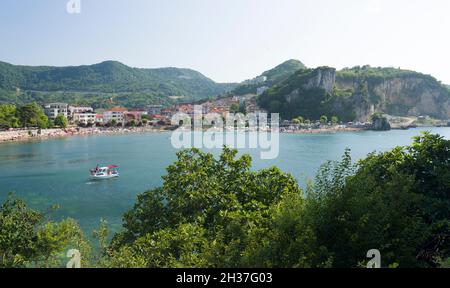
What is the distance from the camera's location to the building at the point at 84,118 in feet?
300

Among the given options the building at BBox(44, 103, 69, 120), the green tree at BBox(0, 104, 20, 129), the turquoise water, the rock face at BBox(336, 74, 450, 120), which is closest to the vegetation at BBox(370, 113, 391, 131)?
the rock face at BBox(336, 74, 450, 120)

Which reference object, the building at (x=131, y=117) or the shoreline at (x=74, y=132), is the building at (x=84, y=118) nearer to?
the shoreline at (x=74, y=132)

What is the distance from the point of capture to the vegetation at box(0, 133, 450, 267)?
18.3 ft

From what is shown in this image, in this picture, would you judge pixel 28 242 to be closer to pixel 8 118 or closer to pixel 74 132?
pixel 8 118

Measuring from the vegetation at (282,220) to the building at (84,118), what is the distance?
8610 cm

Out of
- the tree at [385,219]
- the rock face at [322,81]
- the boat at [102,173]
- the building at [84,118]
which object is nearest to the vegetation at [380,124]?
the rock face at [322,81]

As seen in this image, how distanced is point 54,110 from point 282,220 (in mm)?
95407

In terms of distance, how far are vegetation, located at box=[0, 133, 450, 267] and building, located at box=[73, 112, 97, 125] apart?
3390 inches

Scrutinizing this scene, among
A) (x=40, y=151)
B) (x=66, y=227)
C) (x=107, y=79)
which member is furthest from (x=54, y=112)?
(x=107, y=79)

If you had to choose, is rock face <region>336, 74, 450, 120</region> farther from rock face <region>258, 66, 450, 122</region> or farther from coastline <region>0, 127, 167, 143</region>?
coastline <region>0, 127, 167, 143</region>

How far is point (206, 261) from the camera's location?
6320mm

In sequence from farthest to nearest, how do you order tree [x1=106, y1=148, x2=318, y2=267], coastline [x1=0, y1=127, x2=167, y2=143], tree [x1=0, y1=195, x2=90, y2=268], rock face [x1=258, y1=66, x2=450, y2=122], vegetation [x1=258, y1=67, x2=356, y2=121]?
1. rock face [x1=258, y1=66, x2=450, y2=122]
2. vegetation [x1=258, y1=67, x2=356, y2=121]
3. coastline [x1=0, y1=127, x2=167, y2=143]
4. tree [x1=0, y1=195, x2=90, y2=268]
5. tree [x1=106, y1=148, x2=318, y2=267]
